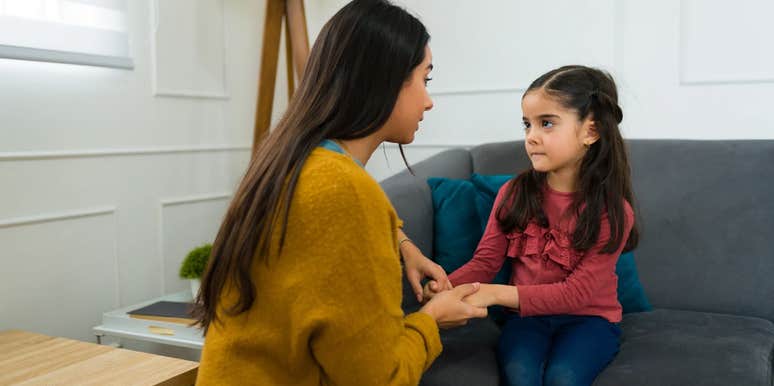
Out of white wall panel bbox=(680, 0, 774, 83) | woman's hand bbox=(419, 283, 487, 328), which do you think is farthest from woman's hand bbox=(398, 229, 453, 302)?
white wall panel bbox=(680, 0, 774, 83)

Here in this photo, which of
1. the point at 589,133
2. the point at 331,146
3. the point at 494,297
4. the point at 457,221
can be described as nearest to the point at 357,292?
the point at 331,146

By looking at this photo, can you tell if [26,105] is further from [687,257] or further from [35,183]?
[687,257]

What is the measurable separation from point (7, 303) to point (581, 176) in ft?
5.04

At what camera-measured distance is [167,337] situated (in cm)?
192

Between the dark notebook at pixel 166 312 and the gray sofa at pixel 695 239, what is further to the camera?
the dark notebook at pixel 166 312

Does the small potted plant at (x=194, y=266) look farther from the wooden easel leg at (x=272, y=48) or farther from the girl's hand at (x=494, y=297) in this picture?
the girl's hand at (x=494, y=297)

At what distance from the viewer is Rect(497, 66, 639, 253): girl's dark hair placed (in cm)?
167

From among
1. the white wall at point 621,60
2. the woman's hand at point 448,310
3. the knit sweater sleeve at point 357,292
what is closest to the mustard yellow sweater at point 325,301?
the knit sweater sleeve at point 357,292

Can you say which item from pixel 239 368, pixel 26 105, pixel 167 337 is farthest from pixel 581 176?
pixel 26 105

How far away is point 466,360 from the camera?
1556 millimetres

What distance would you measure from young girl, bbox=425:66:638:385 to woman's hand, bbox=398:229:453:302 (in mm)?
29

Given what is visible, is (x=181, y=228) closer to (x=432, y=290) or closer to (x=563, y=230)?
(x=432, y=290)

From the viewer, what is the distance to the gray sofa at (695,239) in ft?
5.78

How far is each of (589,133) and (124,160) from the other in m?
1.40
